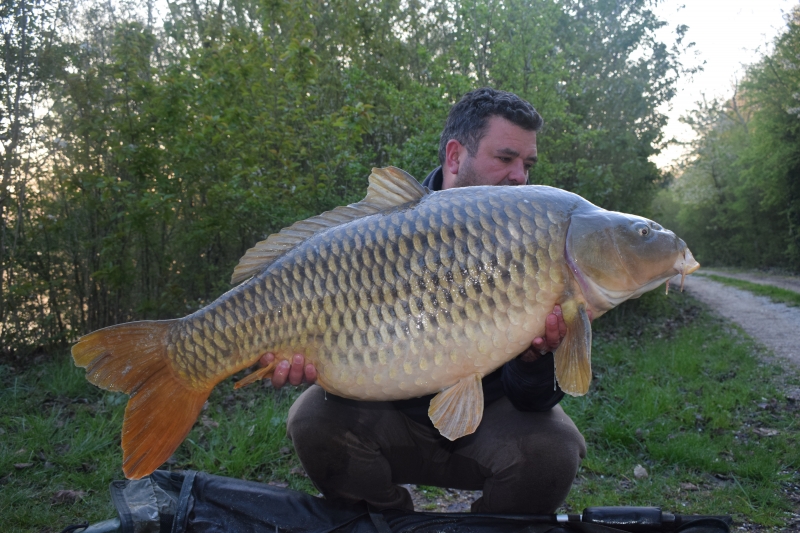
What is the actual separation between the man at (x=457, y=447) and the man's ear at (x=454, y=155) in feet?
2.40

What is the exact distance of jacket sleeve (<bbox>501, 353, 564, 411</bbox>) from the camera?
1.57 meters

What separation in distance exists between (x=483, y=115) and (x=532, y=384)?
96 cm

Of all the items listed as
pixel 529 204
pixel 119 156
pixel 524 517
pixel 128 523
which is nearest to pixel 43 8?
pixel 119 156

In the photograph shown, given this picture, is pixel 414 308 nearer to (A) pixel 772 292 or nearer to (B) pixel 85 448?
(B) pixel 85 448

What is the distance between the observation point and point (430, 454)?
5.91ft

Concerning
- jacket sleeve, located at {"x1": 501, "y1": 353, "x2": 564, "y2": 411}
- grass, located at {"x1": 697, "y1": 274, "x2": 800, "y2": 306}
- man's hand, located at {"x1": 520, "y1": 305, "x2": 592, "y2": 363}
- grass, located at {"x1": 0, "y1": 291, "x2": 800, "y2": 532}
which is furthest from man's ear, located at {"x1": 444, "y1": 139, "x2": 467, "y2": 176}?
grass, located at {"x1": 697, "y1": 274, "x2": 800, "y2": 306}

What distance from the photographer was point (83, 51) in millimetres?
4176

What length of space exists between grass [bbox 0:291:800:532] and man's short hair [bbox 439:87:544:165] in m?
1.37

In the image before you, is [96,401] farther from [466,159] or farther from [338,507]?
[466,159]

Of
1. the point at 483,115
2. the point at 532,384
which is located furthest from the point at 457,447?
the point at 483,115

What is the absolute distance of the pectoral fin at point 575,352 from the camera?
1.31 metres

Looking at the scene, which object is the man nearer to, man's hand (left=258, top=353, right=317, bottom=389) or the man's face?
man's hand (left=258, top=353, right=317, bottom=389)

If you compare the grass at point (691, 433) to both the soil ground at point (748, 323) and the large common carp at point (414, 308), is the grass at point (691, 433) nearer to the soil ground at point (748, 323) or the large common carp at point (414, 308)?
the soil ground at point (748, 323)

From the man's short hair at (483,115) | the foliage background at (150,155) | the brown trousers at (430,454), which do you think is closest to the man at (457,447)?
the brown trousers at (430,454)
